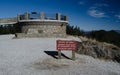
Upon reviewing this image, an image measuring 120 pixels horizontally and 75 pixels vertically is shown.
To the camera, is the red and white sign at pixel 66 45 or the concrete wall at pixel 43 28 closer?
the red and white sign at pixel 66 45

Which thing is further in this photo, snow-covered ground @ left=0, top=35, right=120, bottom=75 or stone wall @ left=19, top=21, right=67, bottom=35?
stone wall @ left=19, top=21, right=67, bottom=35

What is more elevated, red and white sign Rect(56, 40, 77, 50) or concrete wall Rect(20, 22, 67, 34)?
A: concrete wall Rect(20, 22, 67, 34)

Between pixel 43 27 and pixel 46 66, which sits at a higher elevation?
pixel 43 27

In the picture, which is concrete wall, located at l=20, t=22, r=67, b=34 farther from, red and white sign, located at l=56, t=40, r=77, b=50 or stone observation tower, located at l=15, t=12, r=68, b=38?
red and white sign, located at l=56, t=40, r=77, b=50

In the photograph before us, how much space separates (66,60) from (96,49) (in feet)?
12.6

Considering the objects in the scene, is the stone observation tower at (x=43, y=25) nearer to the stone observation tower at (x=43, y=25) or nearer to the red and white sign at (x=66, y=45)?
the stone observation tower at (x=43, y=25)

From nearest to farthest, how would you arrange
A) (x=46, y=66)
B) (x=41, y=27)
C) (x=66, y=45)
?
(x=46, y=66), (x=66, y=45), (x=41, y=27)

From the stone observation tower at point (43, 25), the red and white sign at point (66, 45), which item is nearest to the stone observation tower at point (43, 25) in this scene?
the stone observation tower at point (43, 25)

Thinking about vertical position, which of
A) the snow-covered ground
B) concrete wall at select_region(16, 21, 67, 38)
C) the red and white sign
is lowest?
the snow-covered ground

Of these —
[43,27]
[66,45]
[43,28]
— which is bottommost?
[66,45]

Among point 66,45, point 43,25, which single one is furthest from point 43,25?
point 66,45

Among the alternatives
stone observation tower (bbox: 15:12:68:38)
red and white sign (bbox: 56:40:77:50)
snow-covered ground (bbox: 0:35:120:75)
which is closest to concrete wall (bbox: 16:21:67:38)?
stone observation tower (bbox: 15:12:68:38)

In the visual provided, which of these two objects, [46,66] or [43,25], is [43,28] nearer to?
[43,25]

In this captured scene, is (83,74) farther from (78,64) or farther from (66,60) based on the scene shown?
(66,60)
